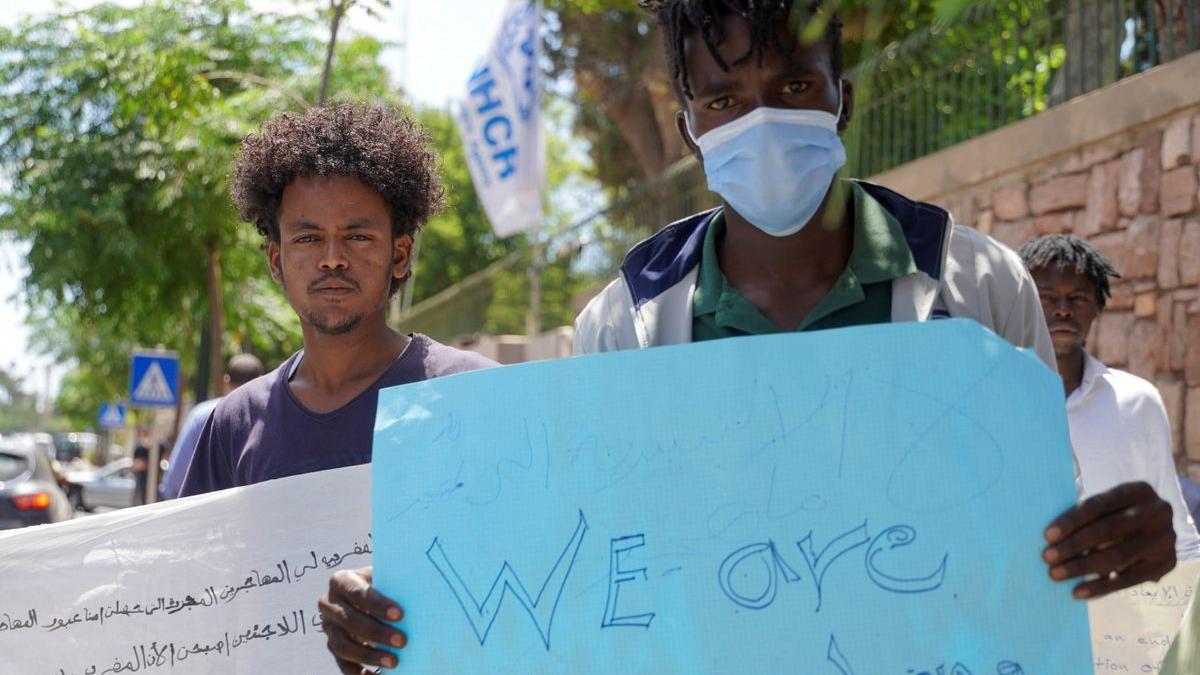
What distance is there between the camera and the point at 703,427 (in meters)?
1.81

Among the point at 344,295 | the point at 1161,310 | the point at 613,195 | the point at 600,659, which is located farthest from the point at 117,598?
the point at 613,195

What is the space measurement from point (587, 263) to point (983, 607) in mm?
11305

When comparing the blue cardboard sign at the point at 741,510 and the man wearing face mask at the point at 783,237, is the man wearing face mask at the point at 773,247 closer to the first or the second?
the man wearing face mask at the point at 783,237

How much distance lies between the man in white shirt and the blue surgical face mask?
1419 mm

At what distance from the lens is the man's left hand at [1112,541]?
5.09 feet

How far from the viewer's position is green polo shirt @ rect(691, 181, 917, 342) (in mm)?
1956

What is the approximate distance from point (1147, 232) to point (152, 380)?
513 inches

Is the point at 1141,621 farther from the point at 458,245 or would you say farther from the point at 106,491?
the point at 458,245

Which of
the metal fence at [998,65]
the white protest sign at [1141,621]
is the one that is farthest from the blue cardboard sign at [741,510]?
the metal fence at [998,65]

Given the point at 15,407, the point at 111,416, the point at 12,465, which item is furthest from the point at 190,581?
the point at 15,407

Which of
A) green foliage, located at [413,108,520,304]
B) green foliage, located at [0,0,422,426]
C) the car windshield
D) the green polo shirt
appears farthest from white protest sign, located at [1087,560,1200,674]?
green foliage, located at [413,108,520,304]

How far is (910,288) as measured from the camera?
1947 millimetres

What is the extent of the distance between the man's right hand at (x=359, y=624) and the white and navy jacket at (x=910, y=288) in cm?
52

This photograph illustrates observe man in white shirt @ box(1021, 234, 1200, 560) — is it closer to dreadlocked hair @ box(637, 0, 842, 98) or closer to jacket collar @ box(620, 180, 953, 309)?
jacket collar @ box(620, 180, 953, 309)
